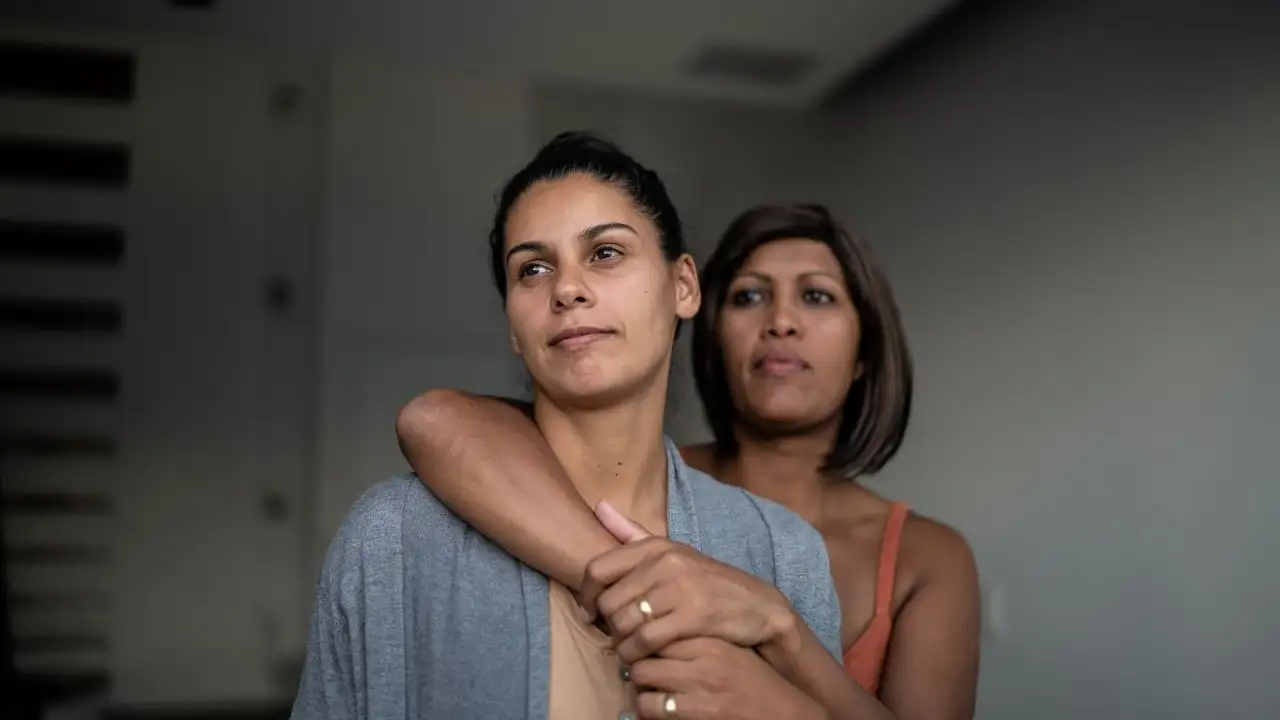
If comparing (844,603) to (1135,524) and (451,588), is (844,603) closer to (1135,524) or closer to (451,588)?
(451,588)

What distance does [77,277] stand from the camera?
3.61m

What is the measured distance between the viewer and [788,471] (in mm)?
1562

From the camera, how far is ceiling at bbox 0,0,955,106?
2.75 m

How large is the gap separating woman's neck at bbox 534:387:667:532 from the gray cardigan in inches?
4.8

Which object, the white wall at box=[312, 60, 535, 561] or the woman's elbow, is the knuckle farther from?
the white wall at box=[312, 60, 535, 561]

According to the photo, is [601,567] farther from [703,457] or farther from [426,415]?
[703,457]

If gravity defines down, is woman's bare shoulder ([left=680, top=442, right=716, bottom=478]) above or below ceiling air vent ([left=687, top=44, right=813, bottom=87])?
below

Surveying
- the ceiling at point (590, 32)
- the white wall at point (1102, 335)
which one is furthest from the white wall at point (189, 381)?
the white wall at point (1102, 335)

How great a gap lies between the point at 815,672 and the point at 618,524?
22 centimetres

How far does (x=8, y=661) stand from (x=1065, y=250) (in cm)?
297

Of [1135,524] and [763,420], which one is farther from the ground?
[763,420]

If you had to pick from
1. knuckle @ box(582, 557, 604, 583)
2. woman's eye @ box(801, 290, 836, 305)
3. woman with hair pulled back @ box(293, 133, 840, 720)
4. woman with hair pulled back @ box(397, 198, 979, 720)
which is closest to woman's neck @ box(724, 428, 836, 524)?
woman with hair pulled back @ box(397, 198, 979, 720)

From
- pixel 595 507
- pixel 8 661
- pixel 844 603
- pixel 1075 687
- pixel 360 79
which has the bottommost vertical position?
pixel 8 661

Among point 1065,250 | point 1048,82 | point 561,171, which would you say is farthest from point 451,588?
point 1048,82
